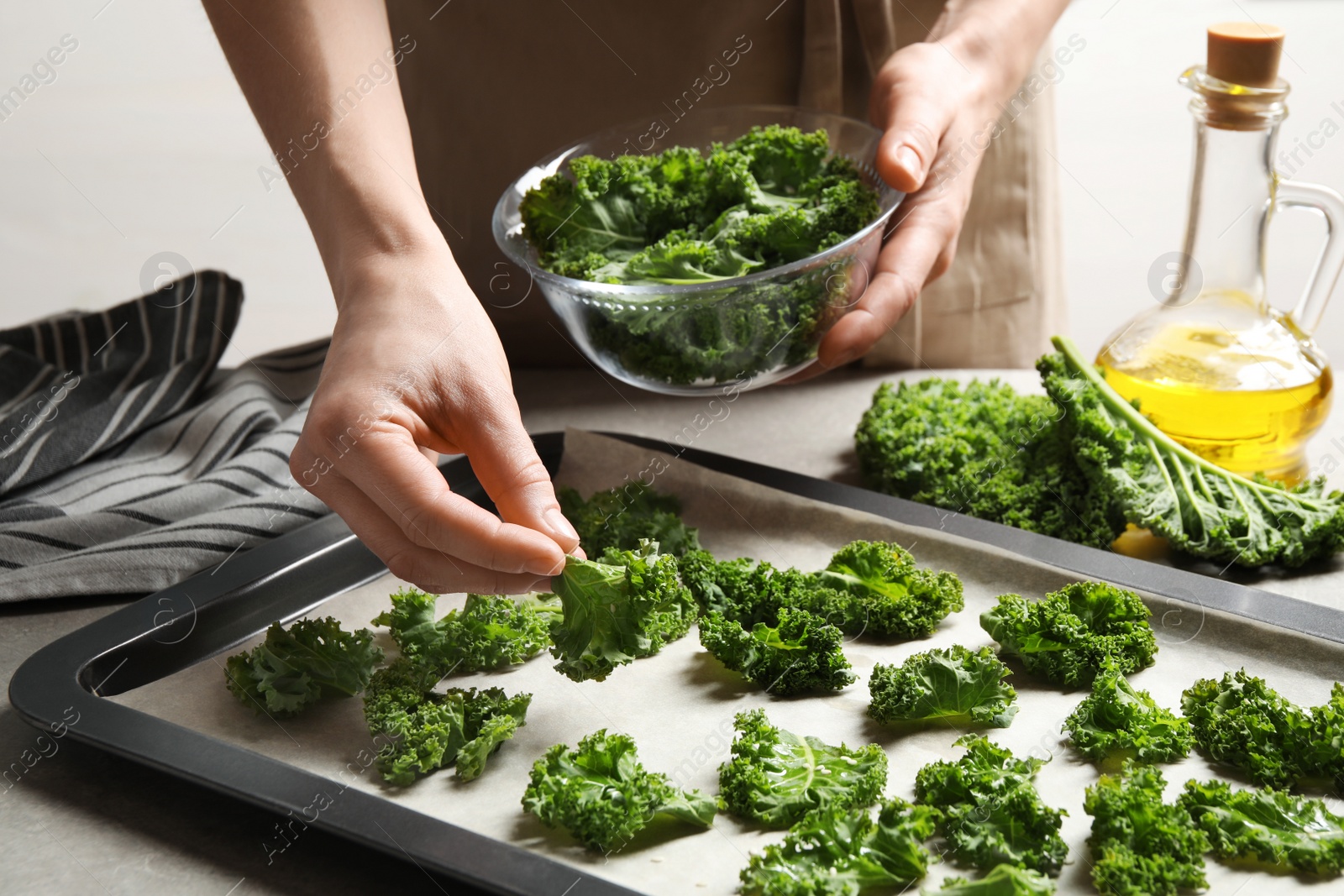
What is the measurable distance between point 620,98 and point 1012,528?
104 cm

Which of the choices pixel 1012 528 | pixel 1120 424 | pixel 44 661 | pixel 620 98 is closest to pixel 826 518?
pixel 1012 528

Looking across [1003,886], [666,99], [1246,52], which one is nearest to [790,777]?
[1003,886]

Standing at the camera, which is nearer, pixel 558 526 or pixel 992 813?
pixel 992 813

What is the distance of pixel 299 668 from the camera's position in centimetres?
134

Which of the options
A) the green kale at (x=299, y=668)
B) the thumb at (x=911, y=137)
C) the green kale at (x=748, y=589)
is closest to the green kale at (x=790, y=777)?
the green kale at (x=748, y=589)

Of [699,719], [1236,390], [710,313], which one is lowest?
[699,719]

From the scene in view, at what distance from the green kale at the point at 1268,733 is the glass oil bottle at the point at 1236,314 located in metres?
0.52

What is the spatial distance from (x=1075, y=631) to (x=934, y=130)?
765mm

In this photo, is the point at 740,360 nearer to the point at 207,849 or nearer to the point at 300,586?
the point at 300,586

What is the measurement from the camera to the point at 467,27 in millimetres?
2037

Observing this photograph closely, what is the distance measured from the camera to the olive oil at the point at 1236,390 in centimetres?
161

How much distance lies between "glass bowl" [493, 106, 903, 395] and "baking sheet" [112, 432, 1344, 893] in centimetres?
31

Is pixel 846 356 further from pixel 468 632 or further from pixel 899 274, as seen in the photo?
pixel 468 632

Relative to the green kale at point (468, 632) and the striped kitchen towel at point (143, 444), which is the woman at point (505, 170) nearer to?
the green kale at point (468, 632)
